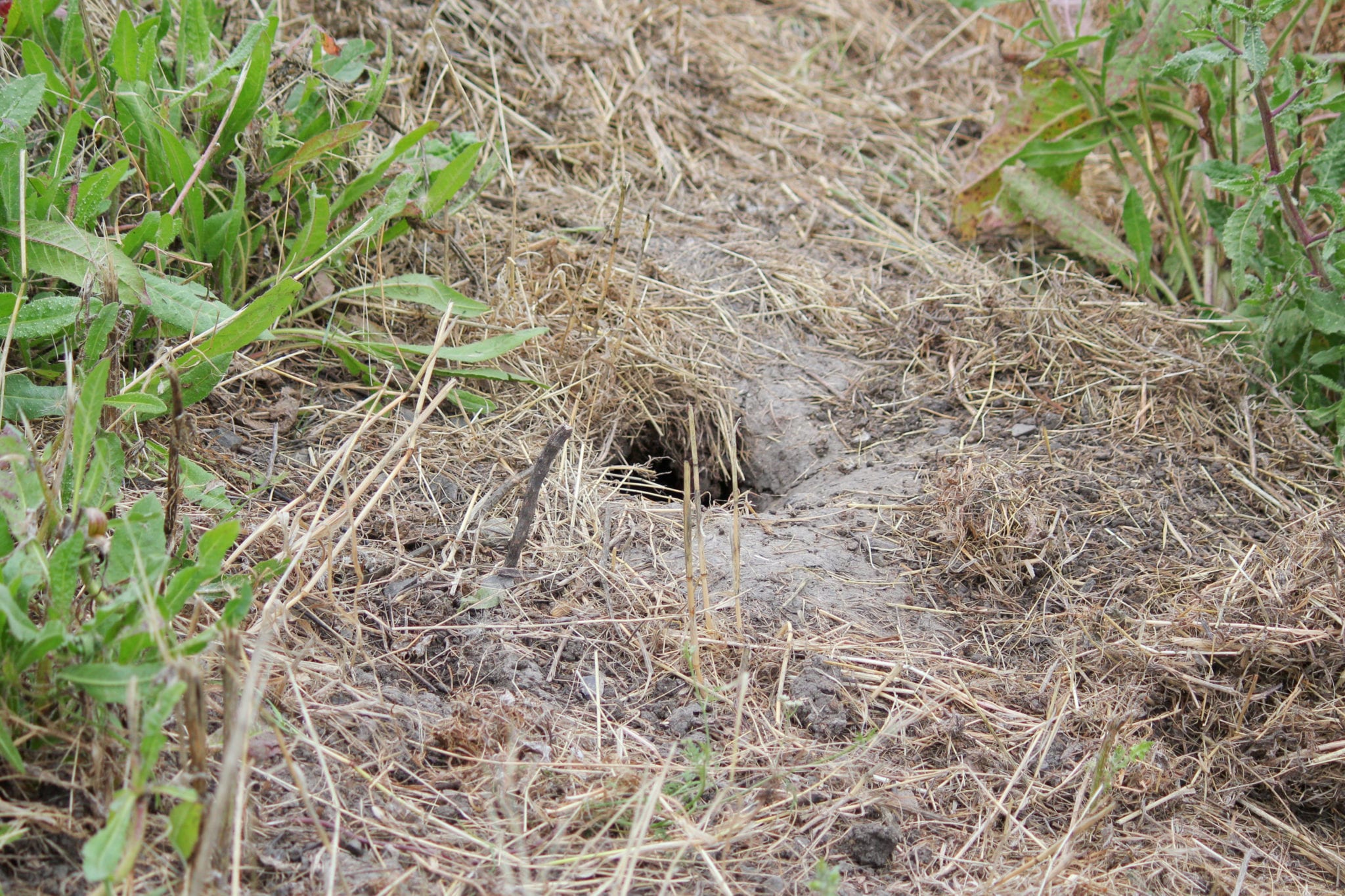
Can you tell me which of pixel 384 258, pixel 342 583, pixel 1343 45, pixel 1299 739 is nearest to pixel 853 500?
pixel 1299 739

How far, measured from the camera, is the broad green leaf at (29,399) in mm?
1774

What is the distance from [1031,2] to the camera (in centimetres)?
286

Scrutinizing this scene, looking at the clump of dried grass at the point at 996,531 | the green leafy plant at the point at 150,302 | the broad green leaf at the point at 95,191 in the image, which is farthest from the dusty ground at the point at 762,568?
the broad green leaf at the point at 95,191

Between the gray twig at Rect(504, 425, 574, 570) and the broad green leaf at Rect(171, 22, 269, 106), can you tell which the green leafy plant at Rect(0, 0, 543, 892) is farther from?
the gray twig at Rect(504, 425, 574, 570)

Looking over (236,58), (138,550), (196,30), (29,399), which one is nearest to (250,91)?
(236,58)

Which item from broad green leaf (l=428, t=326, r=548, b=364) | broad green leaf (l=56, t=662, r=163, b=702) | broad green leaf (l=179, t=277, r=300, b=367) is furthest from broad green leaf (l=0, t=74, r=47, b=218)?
broad green leaf (l=56, t=662, r=163, b=702)

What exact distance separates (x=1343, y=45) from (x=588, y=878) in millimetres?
3119

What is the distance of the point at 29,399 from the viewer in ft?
5.86

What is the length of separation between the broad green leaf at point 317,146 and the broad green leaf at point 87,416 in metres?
0.94

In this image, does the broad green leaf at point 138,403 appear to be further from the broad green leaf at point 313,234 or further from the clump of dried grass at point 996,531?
the clump of dried grass at point 996,531

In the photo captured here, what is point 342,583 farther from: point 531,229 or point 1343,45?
point 1343,45

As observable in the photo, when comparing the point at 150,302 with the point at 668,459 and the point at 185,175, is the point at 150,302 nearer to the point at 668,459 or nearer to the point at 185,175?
the point at 185,175

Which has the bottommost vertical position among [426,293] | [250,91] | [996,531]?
[996,531]

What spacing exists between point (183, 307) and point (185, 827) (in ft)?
3.64
